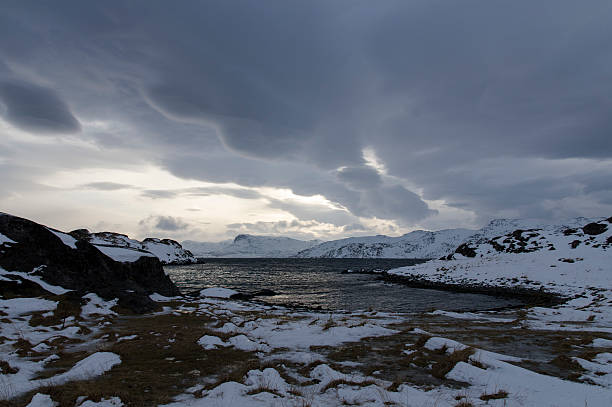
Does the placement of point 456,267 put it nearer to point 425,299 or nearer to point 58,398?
point 425,299

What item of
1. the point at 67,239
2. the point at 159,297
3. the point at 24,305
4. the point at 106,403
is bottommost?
the point at 159,297

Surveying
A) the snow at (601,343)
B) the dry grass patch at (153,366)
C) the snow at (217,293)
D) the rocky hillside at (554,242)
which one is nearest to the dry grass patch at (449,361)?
the dry grass patch at (153,366)

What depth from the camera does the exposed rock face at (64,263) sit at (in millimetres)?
21031

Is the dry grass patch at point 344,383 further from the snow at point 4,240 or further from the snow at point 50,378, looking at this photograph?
the snow at point 4,240

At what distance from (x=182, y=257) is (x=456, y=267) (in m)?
169

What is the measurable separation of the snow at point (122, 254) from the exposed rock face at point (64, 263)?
1478mm

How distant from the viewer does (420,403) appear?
676 cm

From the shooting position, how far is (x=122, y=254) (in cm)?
2923

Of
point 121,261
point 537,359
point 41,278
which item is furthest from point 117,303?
point 537,359

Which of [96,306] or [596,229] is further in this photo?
[596,229]

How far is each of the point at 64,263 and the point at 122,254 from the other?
20.6 ft

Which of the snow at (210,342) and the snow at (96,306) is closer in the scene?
the snow at (210,342)

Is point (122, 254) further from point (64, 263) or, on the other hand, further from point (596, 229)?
point (596, 229)

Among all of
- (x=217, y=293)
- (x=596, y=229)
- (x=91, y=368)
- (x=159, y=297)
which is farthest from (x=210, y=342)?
(x=596, y=229)
